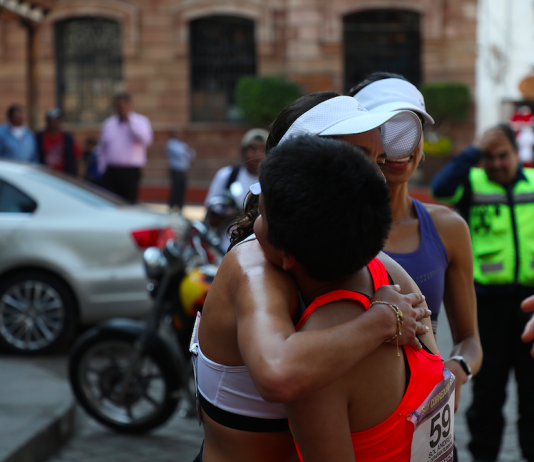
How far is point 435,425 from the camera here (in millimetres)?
1495

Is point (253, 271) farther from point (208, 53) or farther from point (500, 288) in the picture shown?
point (208, 53)

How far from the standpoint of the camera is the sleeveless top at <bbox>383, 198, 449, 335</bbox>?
84.0 inches

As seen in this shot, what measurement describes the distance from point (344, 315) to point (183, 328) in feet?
9.88

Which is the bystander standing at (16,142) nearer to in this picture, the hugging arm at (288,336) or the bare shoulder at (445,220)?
the bare shoulder at (445,220)

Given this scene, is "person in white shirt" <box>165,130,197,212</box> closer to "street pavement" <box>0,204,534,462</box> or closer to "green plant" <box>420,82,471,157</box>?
"green plant" <box>420,82,471,157</box>

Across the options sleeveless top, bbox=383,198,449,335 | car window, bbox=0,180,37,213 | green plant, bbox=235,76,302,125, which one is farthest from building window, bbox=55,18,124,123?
sleeveless top, bbox=383,198,449,335

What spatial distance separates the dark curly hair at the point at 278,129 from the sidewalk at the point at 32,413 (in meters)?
2.28

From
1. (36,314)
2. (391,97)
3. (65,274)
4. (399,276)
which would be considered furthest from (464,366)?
(36,314)

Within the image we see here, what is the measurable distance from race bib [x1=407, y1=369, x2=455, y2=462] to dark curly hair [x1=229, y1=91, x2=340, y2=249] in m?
0.57

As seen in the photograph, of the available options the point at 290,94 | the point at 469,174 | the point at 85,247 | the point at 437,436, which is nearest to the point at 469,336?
the point at 437,436

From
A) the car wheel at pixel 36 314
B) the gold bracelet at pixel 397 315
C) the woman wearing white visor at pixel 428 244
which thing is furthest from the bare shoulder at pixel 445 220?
the car wheel at pixel 36 314

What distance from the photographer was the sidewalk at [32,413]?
3.78m

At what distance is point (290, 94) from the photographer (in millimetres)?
18328

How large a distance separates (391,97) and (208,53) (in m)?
18.3
